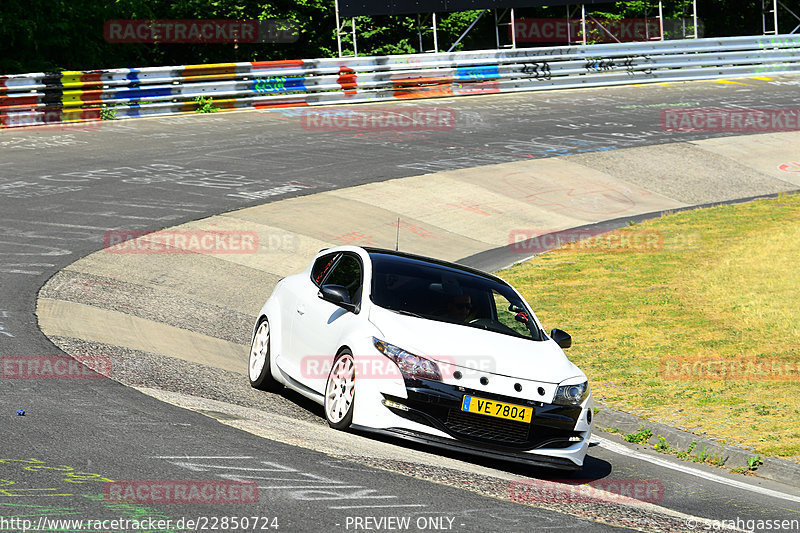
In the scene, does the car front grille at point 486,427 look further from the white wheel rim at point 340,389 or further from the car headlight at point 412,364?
the white wheel rim at point 340,389

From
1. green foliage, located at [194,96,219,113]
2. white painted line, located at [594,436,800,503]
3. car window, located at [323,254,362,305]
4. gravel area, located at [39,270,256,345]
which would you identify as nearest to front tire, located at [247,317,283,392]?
car window, located at [323,254,362,305]

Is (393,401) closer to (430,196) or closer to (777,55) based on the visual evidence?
(430,196)

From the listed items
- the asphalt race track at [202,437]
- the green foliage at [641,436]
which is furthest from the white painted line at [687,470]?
the green foliage at [641,436]

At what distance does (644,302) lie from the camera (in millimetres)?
14258

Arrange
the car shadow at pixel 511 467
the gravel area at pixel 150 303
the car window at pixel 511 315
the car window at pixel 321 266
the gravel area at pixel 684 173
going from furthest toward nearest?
1. the gravel area at pixel 684 173
2. the gravel area at pixel 150 303
3. the car window at pixel 321 266
4. the car window at pixel 511 315
5. the car shadow at pixel 511 467

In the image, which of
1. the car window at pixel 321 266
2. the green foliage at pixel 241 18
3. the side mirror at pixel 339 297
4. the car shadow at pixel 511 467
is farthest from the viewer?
the green foliage at pixel 241 18

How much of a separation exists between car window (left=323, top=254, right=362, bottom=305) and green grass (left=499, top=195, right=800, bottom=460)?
2.96 metres


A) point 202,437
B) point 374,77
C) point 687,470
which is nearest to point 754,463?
point 687,470

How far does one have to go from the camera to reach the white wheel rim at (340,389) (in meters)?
8.07

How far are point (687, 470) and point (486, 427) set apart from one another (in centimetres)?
195

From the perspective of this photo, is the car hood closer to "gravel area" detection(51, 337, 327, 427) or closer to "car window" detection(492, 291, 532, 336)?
"car window" detection(492, 291, 532, 336)

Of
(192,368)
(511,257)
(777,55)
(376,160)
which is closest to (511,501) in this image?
(192,368)

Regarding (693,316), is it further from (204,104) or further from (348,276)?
(204,104)

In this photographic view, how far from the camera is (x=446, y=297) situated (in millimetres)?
8938
